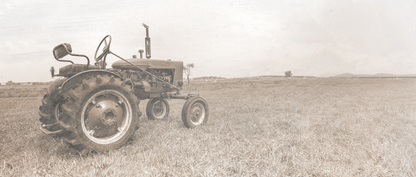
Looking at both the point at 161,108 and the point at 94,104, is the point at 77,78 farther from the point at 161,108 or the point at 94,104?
the point at 161,108

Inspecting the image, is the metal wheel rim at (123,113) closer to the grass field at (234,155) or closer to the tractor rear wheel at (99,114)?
the tractor rear wheel at (99,114)

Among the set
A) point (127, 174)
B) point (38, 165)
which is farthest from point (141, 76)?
point (127, 174)

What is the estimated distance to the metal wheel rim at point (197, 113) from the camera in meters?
5.10

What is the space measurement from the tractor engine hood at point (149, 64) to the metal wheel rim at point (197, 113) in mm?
1227

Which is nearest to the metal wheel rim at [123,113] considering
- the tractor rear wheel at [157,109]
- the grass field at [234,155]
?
the grass field at [234,155]

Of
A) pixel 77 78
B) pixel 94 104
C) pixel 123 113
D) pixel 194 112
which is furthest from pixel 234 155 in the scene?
pixel 77 78

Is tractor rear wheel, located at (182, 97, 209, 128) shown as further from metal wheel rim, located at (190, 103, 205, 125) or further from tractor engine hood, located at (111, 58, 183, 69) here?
tractor engine hood, located at (111, 58, 183, 69)

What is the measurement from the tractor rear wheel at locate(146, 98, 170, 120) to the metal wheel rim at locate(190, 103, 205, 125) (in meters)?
1.55

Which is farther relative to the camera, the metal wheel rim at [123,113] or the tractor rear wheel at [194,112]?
the tractor rear wheel at [194,112]

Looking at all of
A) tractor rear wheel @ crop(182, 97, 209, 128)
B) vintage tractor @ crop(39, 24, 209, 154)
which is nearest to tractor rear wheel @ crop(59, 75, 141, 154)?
vintage tractor @ crop(39, 24, 209, 154)

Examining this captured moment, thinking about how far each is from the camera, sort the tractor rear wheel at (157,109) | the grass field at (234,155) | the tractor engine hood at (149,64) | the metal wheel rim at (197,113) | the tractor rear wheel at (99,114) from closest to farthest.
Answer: the grass field at (234,155) → the tractor rear wheel at (99,114) → the tractor engine hood at (149,64) → the metal wheel rim at (197,113) → the tractor rear wheel at (157,109)

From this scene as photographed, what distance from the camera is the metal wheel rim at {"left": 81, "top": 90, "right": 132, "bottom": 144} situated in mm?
3070

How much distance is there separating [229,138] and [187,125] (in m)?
1.32

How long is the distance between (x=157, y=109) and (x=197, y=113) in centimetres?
173
